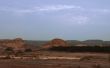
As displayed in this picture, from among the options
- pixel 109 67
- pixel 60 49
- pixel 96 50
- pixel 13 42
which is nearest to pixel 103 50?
pixel 96 50

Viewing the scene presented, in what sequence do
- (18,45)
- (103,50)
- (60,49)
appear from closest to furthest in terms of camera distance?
(103,50), (60,49), (18,45)

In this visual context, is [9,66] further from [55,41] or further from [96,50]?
[55,41]

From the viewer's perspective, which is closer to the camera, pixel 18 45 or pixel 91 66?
pixel 91 66

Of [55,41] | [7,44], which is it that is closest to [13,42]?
[7,44]

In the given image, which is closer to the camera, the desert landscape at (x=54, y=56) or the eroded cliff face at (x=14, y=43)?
the desert landscape at (x=54, y=56)

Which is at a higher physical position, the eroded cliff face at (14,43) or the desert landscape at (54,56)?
the eroded cliff face at (14,43)

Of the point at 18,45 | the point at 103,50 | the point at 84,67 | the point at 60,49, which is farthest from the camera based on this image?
the point at 18,45

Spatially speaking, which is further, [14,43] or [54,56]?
[14,43]

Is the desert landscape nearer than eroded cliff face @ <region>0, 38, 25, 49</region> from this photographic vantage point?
Yes

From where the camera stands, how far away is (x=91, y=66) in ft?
89.5

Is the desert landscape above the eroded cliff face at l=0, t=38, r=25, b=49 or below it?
below

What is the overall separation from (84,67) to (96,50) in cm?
2314

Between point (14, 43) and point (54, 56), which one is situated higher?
point (14, 43)

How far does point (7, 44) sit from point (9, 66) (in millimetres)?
43248
